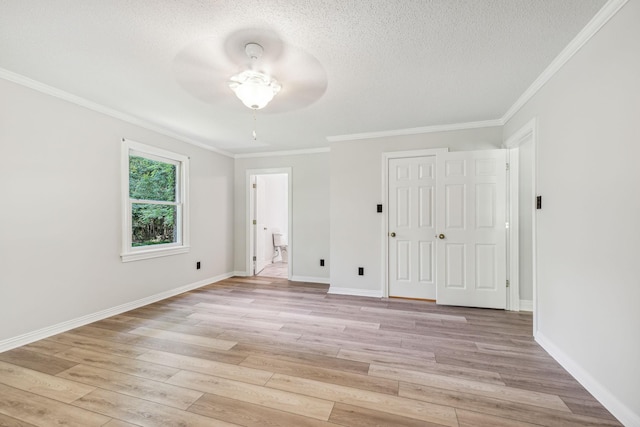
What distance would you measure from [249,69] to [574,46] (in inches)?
95.1

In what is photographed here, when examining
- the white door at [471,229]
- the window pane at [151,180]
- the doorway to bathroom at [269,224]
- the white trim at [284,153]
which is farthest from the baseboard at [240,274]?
the white door at [471,229]

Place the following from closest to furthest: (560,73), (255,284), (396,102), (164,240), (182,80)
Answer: (560,73)
(182,80)
(396,102)
(164,240)
(255,284)

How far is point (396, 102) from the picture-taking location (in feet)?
9.97

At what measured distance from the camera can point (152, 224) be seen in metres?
3.93

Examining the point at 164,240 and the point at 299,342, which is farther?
the point at 164,240

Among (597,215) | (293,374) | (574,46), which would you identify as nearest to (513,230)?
(597,215)

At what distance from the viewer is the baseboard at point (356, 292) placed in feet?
13.5

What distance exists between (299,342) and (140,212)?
2.78 metres

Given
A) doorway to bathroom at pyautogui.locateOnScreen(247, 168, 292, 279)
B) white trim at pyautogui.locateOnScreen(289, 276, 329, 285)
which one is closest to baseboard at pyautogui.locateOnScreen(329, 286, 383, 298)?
white trim at pyautogui.locateOnScreen(289, 276, 329, 285)

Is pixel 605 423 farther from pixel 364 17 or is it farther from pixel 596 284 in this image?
pixel 364 17

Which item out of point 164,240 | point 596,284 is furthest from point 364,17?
point 164,240

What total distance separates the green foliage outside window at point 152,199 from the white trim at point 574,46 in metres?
4.58

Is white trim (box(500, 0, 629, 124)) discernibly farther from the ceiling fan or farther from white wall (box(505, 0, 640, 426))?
the ceiling fan

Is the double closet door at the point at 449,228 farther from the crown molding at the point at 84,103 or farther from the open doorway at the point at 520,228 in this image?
the crown molding at the point at 84,103
